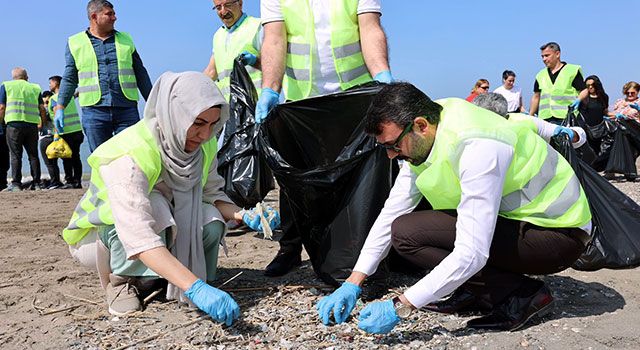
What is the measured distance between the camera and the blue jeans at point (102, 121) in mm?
4410

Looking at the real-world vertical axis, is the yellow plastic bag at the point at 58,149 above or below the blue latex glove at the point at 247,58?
below

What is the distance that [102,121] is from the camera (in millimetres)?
4473

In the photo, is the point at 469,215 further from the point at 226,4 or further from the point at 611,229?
the point at 226,4

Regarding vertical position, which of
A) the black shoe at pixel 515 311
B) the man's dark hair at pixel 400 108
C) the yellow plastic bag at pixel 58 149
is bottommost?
the yellow plastic bag at pixel 58 149

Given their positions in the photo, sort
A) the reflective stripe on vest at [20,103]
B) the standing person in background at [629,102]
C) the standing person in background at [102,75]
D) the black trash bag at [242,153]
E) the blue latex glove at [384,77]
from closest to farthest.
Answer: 1. the blue latex glove at [384,77]
2. the black trash bag at [242,153]
3. the standing person in background at [102,75]
4. the reflective stripe on vest at [20,103]
5. the standing person in background at [629,102]

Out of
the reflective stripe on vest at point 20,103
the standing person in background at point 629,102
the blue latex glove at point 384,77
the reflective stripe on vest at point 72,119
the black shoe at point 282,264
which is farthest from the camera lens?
the standing person in background at point 629,102

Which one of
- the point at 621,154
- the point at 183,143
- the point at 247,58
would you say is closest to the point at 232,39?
the point at 247,58

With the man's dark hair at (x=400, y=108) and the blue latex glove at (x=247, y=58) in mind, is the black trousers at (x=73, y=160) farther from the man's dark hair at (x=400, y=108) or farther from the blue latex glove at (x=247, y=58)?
the man's dark hair at (x=400, y=108)

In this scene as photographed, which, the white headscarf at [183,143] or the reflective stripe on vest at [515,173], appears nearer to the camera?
the reflective stripe on vest at [515,173]

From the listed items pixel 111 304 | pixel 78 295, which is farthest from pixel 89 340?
pixel 78 295

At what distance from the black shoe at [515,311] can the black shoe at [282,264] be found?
Answer: 105cm

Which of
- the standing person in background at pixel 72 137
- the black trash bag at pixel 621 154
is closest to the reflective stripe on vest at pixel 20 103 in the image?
the standing person in background at pixel 72 137

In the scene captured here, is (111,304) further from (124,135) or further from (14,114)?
(14,114)

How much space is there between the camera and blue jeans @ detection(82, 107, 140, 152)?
14.5 ft
